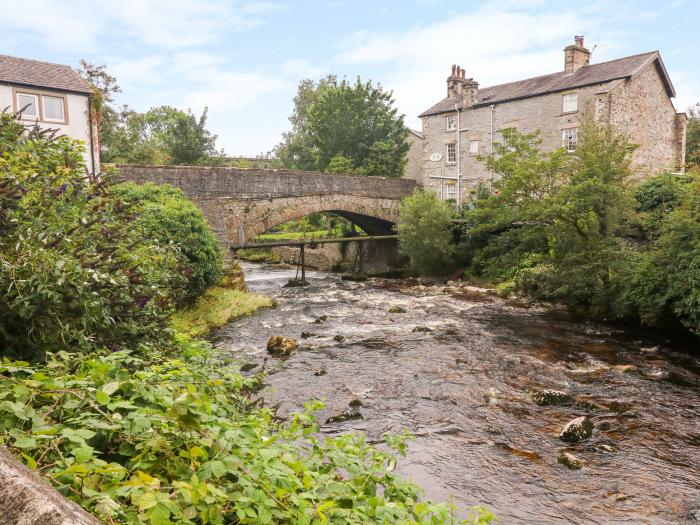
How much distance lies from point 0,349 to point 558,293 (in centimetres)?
1592

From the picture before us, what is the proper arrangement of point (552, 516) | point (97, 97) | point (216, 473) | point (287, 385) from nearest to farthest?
point (216, 473) → point (552, 516) → point (287, 385) → point (97, 97)

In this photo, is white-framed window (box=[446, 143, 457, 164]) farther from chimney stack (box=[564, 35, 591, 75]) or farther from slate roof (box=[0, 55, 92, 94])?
slate roof (box=[0, 55, 92, 94])

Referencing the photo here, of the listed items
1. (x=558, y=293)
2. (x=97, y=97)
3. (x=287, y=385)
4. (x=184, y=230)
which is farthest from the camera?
(x=97, y=97)

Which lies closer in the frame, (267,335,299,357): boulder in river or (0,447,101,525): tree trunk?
(0,447,101,525): tree trunk

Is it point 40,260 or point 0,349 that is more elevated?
point 40,260

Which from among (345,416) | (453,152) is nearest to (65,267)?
(345,416)

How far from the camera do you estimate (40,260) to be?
3.74 meters

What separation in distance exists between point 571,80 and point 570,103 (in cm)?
144

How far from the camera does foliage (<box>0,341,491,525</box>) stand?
2.18m

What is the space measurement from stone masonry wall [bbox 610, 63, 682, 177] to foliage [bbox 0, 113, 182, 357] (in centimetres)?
2511

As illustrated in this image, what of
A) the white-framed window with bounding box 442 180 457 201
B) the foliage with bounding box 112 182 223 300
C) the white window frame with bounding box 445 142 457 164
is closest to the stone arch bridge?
the foliage with bounding box 112 182 223 300

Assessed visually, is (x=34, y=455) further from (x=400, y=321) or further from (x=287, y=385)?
(x=400, y=321)

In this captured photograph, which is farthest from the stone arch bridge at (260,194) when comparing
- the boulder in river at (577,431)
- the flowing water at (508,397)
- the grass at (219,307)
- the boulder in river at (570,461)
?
the boulder in river at (570,461)

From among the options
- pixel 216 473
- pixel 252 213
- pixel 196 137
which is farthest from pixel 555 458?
pixel 196 137
